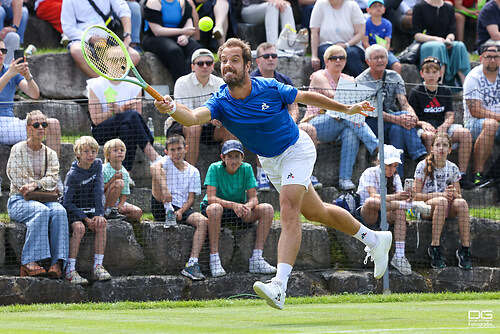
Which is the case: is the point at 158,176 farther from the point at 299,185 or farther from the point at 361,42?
the point at 361,42

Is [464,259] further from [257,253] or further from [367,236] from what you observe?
[367,236]

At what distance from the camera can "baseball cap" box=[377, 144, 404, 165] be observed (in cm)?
1078

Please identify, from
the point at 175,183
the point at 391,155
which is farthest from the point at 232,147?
the point at 391,155

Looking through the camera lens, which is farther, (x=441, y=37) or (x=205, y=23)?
(x=441, y=37)

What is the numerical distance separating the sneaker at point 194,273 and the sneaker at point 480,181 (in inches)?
189

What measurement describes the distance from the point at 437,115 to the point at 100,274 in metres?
5.90

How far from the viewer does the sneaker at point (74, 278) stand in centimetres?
978

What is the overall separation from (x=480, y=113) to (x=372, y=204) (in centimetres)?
297

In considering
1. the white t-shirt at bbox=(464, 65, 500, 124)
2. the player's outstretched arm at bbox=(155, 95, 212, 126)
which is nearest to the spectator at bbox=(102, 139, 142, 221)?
the player's outstretched arm at bbox=(155, 95, 212, 126)

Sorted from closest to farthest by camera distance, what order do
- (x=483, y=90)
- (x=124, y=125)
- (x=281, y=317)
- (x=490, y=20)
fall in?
(x=281, y=317)
(x=124, y=125)
(x=483, y=90)
(x=490, y=20)

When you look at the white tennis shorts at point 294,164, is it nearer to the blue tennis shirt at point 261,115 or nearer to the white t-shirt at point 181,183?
the blue tennis shirt at point 261,115

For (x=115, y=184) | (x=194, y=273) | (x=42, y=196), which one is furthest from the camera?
(x=115, y=184)

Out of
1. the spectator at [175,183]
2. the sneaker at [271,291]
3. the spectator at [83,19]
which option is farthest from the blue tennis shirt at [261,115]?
the spectator at [83,19]

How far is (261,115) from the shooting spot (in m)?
7.20
